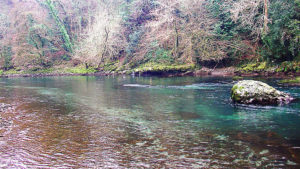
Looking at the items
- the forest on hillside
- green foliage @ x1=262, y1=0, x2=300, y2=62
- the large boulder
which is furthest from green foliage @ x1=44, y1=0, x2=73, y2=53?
the large boulder

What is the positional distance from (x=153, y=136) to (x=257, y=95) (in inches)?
310

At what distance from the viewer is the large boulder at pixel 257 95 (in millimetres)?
13844

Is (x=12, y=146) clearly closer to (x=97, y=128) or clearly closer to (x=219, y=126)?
(x=97, y=128)

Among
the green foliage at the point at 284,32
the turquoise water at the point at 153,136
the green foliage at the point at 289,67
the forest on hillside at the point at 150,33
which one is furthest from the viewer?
the forest on hillside at the point at 150,33

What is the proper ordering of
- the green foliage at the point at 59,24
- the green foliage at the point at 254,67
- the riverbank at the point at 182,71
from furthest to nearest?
the green foliage at the point at 59,24, the green foliage at the point at 254,67, the riverbank at the point at 182,71

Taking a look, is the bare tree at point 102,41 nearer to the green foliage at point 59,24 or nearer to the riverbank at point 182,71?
the riverbank at point 182,71

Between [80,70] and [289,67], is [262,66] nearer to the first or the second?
[289,67]

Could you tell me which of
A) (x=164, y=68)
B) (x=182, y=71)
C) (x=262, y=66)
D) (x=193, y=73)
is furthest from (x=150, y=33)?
(x=262, y=66)

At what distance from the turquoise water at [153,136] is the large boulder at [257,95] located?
2.48 feet

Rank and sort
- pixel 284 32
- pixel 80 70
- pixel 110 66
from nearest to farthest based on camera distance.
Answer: pixel 284 32
pixel 110 66
pixel 80 70

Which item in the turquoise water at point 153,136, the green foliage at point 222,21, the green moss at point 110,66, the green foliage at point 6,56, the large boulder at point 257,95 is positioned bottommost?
the turquoise water at point 153,136

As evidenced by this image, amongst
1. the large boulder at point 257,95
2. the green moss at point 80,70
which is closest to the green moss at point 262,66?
the large boulder at point 257,95

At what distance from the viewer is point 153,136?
8773mm

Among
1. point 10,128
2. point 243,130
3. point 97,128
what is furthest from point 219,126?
point 10,128
